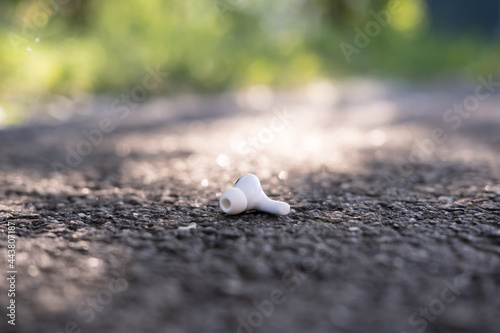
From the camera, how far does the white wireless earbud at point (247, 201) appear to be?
1.74 m

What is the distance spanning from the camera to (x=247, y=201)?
177 centimetres

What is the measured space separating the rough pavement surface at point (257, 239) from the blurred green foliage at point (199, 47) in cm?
327

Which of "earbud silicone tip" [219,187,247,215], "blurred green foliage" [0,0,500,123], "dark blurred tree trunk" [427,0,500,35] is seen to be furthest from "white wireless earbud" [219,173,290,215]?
"dark blurred tree trunk" [427,0,500,35]

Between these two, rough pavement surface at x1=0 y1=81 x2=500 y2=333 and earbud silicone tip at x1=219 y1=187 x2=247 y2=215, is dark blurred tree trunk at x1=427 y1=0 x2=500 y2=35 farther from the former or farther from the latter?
earbud silicone tip at x1=219 y1=187 x2=247 y2=215

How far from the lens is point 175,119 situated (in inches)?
213

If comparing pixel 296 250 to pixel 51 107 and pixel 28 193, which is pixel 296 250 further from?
pixel 51 107

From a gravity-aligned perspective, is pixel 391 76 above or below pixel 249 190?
above

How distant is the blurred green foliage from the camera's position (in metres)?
6.75

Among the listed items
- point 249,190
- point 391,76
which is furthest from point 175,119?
point 391,76

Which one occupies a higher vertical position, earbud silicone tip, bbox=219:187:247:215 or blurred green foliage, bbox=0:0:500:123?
blurred green foliage, bbox=0:0:500:123

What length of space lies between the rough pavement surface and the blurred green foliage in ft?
10.7

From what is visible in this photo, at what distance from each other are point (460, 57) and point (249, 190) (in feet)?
38.7

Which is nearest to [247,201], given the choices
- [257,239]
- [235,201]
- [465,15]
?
[235,201]

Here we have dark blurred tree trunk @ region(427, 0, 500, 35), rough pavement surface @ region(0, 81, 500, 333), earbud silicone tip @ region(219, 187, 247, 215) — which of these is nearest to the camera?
rough pavement surface @ region(0, 81, 500, 333)
